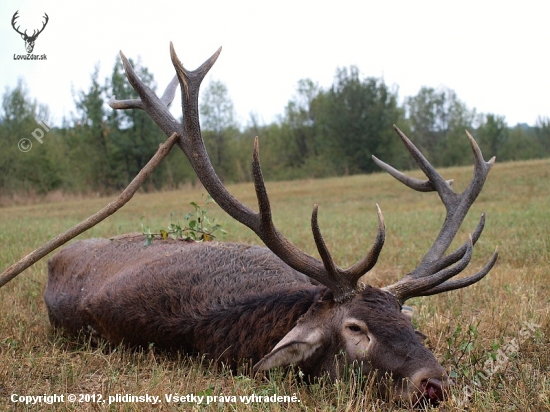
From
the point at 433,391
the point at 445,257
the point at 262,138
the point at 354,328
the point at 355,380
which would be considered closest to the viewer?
the point at 433,391

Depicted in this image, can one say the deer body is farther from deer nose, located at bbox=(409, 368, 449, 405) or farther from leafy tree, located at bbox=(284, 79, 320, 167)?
leafy tree, located at bbox=(284, 79, 320, 167)

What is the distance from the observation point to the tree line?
40719 mm

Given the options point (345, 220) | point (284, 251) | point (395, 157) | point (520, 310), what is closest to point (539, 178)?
point (345, 220)

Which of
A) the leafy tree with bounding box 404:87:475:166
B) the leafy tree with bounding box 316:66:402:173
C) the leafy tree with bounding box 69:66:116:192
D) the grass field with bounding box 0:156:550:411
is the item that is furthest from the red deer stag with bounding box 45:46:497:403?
the leafy tree with bounding box 404:87:475:166

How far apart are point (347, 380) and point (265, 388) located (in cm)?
46

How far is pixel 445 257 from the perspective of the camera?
3.69m

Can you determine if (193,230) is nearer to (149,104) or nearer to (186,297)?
(186,297)

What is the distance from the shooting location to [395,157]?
5753cm

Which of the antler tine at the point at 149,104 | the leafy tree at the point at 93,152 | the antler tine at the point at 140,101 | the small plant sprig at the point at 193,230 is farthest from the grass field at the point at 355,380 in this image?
the leafy tree at the point at 93,152

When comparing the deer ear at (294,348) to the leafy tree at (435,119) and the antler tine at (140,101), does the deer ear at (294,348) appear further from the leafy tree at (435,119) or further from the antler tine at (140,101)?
the leafy tree at (435,119)

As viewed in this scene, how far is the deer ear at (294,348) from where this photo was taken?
3180 millimetres

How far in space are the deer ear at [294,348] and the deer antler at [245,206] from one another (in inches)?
10.9

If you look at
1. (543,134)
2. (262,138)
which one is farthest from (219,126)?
(543,134)

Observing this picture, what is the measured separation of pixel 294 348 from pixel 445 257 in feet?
3.97
